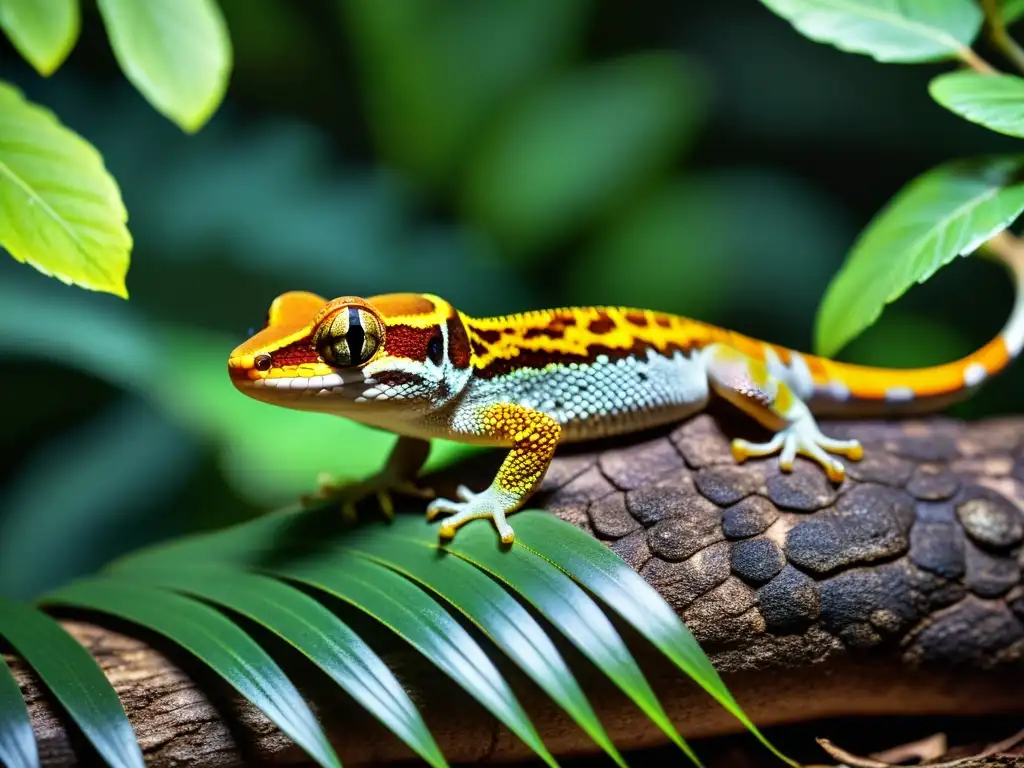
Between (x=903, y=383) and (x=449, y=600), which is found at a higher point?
(x=903, y=383)

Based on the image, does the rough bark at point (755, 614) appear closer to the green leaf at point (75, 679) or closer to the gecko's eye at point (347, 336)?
the green leaf at point (75, 679)

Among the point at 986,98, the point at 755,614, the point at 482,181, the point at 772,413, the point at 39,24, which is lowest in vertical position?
the point at 755,614

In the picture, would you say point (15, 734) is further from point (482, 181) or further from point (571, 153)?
point (571, 153)

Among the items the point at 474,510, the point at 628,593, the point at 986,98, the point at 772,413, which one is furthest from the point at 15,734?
the point at 986,98

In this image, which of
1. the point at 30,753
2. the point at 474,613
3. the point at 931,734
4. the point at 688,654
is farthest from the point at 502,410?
the point at 931,734

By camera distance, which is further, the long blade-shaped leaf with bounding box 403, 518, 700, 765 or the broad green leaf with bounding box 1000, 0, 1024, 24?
the broad green leaf with bounding box 1000, 0, 1024, 24

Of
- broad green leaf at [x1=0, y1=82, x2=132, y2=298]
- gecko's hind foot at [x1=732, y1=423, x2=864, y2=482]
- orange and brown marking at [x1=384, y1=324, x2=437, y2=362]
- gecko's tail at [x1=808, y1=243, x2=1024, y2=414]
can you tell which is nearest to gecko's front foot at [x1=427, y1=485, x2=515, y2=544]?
orange and brown marking at [x1=384, y1=324, x2=437, y2=362]

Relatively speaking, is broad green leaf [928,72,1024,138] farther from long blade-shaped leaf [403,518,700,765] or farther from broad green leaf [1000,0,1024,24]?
long blade-shaped leaf [403,518,700,765]

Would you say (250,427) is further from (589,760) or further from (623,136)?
(623,136)
